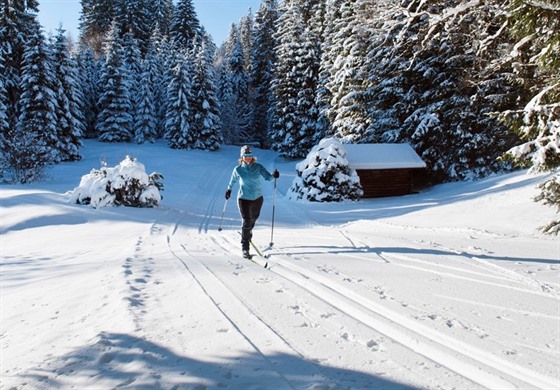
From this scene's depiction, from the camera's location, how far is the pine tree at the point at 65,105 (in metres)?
33.6

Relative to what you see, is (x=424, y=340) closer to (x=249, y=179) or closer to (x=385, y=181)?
(x=249, y=179)

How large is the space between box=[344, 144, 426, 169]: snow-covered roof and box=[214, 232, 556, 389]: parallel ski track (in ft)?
49.0

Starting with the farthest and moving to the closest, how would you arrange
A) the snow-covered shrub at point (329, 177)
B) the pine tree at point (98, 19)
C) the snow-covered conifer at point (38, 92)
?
the pine tree at point (98, 19)
the snow-covered conifer at point (38, 92)
the snow-covered shrub at point (329, 177)

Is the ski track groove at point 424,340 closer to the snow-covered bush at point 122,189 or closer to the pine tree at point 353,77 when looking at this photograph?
the snow-covered bush at point 122,189

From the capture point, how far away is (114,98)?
138ft

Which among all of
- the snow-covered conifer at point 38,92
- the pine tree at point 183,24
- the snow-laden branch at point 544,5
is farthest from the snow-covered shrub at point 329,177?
the pine tree at point 183,24

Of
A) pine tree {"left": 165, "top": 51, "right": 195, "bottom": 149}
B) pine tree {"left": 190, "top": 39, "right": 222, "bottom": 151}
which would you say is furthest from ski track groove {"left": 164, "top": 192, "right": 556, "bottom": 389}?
pine tree {"left": 190, "top": 39, "right": 222, "bottom": 151}

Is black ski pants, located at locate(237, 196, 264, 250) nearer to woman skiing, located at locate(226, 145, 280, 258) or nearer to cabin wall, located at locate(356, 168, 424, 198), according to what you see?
woman skiing, located at locate(226, 145, 280, 258)

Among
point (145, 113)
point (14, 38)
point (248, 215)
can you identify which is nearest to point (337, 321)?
point (248, 215)

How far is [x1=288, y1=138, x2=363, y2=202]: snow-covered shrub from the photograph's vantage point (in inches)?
696

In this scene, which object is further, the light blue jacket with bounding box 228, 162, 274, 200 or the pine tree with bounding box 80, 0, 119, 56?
the pine tree with bounding box 80, 0, 119, 56

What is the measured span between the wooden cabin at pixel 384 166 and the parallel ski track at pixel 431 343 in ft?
49.5

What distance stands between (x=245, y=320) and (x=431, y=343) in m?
1.68

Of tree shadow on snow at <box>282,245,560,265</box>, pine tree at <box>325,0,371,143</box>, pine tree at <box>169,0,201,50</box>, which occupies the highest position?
pine tree at <box>169,0,201,50</box>
